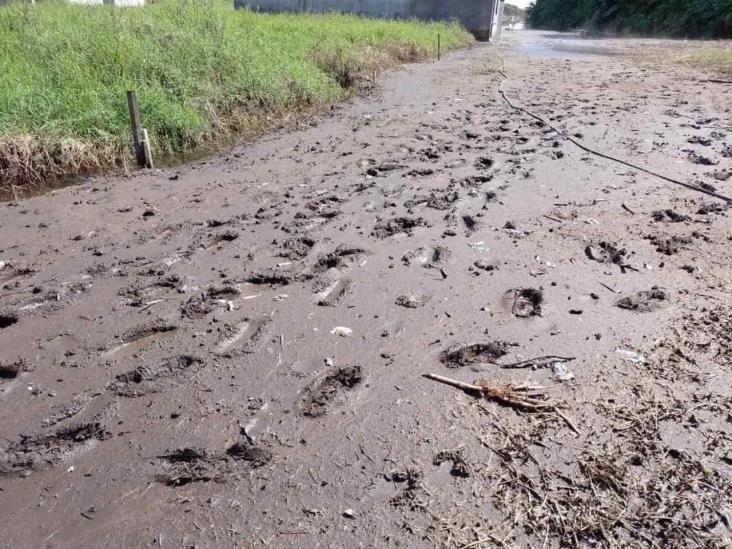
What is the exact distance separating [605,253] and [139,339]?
3206 mm

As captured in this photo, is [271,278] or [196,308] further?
[271,278]

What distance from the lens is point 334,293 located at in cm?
370

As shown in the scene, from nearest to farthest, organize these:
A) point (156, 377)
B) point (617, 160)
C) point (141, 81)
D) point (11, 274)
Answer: point (156, 377)
point (11, 274)
point (617, 160)
point (141, 81)

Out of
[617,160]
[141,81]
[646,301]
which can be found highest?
[141,81]

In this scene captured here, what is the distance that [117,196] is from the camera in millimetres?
5488

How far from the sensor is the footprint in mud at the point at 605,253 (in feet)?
13.3

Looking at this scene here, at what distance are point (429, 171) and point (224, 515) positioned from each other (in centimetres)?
455

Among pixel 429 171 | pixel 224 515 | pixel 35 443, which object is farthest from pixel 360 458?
pixel 429 171

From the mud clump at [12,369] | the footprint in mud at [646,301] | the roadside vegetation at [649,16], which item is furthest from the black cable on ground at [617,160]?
the roadside vegetation at [649,16]

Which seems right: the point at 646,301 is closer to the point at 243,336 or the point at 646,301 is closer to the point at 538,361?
the point at 538,361

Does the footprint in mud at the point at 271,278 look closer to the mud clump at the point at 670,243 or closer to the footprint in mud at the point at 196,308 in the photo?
the footprint in mud at the point at 196,308

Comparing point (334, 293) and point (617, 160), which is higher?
point (617, 160)

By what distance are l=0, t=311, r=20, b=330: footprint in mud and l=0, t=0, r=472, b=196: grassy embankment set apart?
106 inches

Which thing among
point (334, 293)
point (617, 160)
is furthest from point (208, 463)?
point (617, 160)
